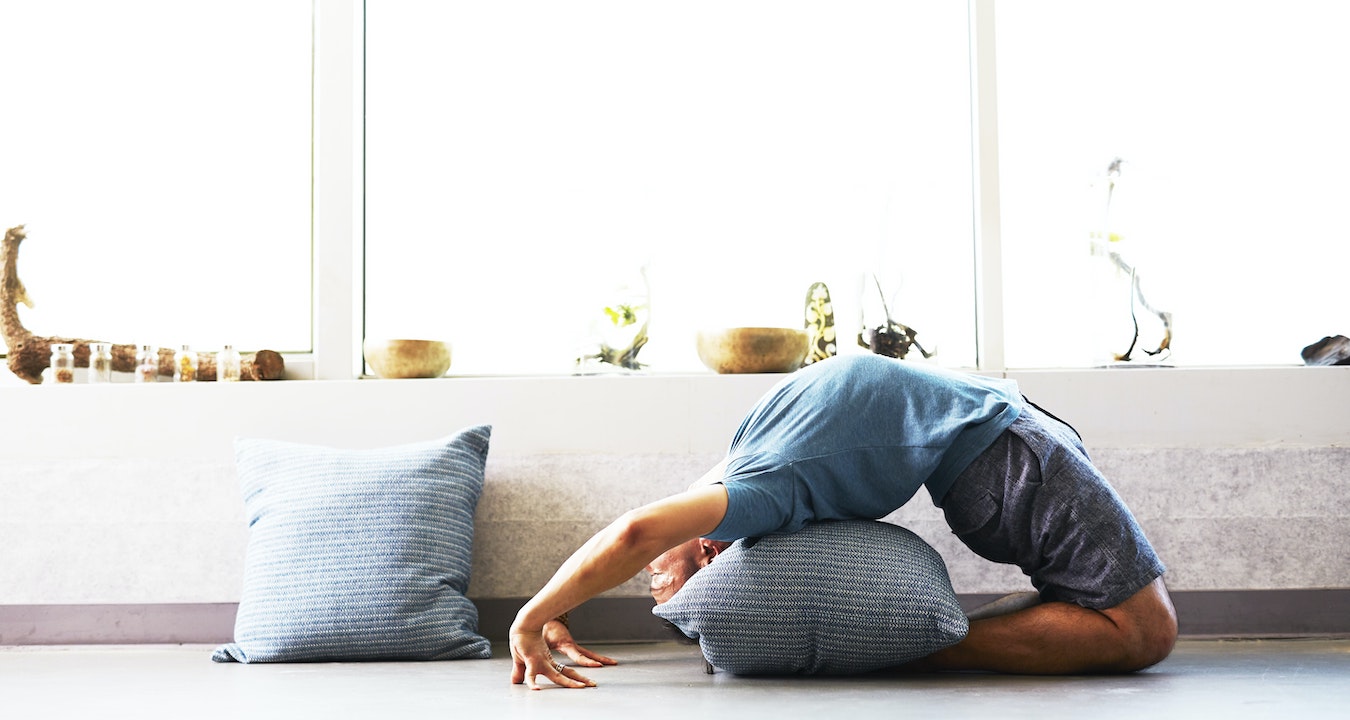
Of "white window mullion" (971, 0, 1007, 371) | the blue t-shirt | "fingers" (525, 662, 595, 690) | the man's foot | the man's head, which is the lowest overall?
"fingers" (525, 662, 595, 690)

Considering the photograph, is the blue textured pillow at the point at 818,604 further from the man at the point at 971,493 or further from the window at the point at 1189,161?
the window at the point at 1189,161

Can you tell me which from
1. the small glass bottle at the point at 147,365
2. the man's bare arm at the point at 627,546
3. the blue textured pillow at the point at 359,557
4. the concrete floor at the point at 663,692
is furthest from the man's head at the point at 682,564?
the small glass bottle at the point at 147,365

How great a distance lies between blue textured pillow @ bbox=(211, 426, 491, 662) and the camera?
2.56 m

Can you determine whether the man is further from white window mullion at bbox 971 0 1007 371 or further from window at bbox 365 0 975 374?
window at bbox 365 0 975 374

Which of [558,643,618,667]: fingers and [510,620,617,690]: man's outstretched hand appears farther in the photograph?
[558,643,618,667]: fingers

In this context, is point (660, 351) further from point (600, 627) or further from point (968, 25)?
point (968, 25)

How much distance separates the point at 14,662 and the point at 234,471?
678 mm

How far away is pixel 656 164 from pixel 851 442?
63.3 inches

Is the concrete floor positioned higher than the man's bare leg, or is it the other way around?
the man's bare leg

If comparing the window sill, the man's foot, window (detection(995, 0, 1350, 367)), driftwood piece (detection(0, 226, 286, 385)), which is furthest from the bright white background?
the man's foot

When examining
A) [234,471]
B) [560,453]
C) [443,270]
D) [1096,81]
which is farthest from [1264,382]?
[234,471]

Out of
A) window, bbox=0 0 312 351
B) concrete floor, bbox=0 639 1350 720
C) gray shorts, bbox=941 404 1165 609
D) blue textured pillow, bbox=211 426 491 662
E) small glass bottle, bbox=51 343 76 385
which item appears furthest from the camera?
window, bbox=0 0 312 351

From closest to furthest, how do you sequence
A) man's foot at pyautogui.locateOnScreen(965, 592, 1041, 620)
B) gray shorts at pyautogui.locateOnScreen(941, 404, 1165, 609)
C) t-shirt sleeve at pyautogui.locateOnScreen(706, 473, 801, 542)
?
t-shirt sleeve at pyautogui.locateOnScreen(706, 473, 801, 542) < gray shorts at pyautogui.locateOnScreen(941, 404, 1165, 609) < man's foot at pyautogui.locateOnScreen(965, 592, 1041, 620)

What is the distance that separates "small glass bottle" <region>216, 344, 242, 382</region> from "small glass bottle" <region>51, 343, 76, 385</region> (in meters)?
0.42
